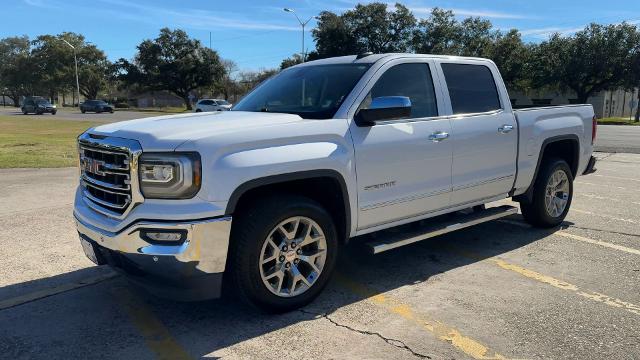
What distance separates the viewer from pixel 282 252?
3928 millimetres

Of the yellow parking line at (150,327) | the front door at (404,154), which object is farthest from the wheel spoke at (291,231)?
the yellow parking line at (150,327)

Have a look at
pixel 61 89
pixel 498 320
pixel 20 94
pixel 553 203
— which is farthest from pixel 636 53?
pixel 20 94

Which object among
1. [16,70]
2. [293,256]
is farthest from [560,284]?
[16,70]

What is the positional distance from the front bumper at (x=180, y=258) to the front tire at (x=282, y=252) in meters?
0.16

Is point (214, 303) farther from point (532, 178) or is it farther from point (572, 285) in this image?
point (532, 178)

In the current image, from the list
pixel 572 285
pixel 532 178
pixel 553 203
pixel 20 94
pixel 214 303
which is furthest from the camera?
pixel 20 94

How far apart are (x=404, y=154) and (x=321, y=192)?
0.80m

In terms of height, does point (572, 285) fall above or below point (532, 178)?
below

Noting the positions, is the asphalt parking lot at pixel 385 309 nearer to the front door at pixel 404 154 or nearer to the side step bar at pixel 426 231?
the side step bar at pixel 426 231

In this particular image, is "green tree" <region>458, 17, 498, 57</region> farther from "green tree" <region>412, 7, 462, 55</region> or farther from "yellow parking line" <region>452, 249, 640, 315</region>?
"yellow parking line" <region>452, 249, 640, 315</region>

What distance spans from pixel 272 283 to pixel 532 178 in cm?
353

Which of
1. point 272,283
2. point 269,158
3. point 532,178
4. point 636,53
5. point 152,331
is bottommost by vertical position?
point 152,331

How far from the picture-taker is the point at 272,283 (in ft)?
12.9

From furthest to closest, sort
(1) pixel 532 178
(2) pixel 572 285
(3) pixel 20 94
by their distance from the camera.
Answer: (3) pixel 20 94, (1) pixel 532 178, (2) pixel 572 285
